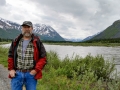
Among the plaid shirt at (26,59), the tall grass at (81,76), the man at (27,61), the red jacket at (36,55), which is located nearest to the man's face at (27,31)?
the man at (27,61)

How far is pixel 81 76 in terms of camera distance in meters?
9.92

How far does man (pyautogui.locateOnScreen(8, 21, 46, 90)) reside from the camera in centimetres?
470

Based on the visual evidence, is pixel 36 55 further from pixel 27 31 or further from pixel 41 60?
pixel 27 31

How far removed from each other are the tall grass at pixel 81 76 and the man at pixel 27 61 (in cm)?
362

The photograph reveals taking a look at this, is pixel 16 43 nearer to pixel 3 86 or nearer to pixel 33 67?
pixel 33 67

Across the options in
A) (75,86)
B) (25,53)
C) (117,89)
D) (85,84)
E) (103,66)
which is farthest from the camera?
(103,66)

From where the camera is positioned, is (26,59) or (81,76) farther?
(81,76)

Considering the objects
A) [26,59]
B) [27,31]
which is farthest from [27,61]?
[27,31]

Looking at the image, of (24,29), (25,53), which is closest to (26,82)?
(25,53)

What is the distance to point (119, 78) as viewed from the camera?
8.95 m

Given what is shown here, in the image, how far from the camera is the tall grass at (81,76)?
860 centimetres

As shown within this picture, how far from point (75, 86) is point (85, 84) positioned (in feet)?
2.34

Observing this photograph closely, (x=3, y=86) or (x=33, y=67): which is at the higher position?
(x=33, y=67)

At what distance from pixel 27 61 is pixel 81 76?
555 cm
